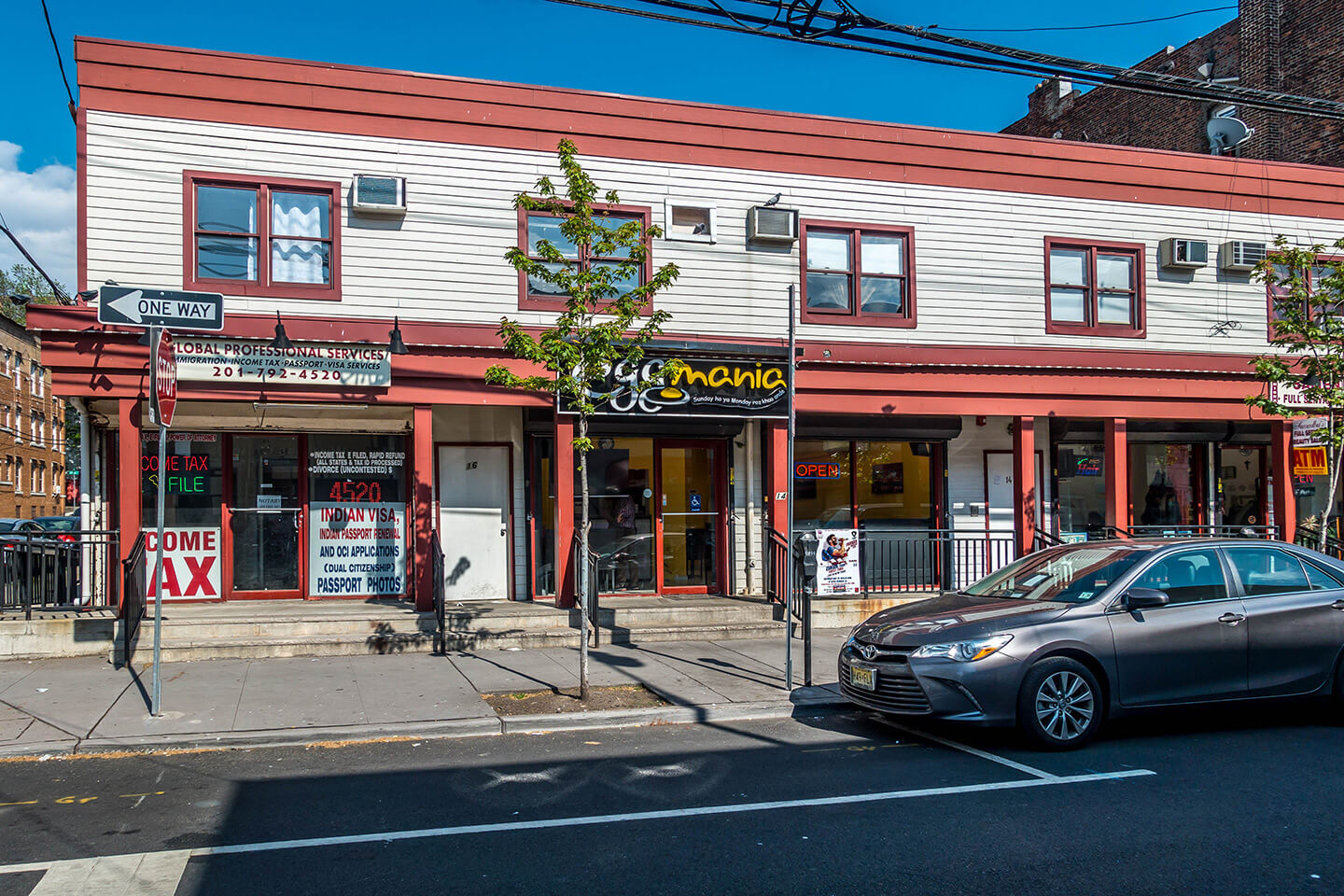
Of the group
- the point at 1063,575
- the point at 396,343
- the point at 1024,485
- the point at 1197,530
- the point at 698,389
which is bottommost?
the point at 1197,530

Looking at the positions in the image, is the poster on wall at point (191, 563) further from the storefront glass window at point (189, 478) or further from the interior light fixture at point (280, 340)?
the interior light fixture at point (280, 340)

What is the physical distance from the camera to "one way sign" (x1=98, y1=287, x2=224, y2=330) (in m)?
8.27

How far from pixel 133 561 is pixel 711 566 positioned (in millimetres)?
7293

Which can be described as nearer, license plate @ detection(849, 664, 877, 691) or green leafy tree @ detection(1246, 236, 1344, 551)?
license plate @ detection(849, 664, 877, 691)

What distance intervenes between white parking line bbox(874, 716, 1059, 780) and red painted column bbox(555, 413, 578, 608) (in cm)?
514

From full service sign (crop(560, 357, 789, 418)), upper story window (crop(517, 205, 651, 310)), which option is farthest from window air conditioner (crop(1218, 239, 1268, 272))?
upper story window (crop(517, 205, 651, 310))

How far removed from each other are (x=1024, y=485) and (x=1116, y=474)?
161cm

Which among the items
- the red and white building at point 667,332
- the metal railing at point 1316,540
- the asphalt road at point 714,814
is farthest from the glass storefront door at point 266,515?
the metal railing at point 1316,540

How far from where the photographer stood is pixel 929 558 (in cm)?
1518

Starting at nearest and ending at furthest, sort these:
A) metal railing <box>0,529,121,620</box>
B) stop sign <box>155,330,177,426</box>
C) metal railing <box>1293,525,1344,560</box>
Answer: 1. stop sign <box>155,330,177,426</box>
2. metal railing <box>0,529,121,620</box>
3. metal railing <box>1293,525,1344,560</box>

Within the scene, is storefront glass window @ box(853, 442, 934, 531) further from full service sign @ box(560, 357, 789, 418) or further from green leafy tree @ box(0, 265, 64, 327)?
green leafy tree @ box(0, 265, 64, 327)

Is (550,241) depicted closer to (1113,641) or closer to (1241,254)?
(1113,641)

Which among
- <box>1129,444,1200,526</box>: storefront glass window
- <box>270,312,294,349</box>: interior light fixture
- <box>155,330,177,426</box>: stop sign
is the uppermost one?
<box>270,312,294,349</box>: interior light fixture

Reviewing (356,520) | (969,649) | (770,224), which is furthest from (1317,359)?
(356,520)
